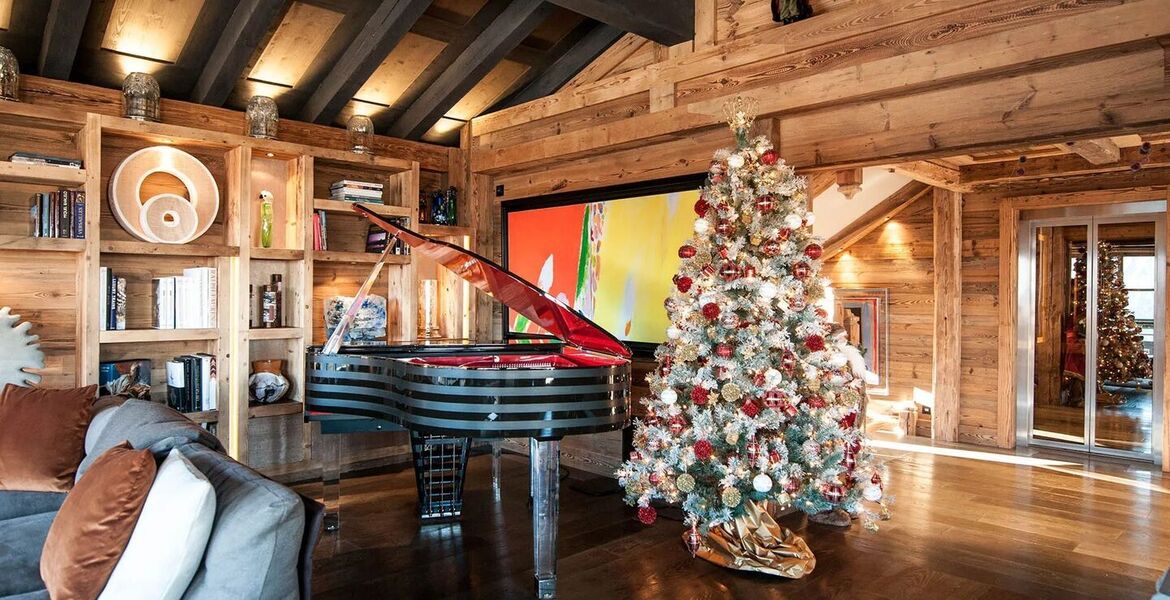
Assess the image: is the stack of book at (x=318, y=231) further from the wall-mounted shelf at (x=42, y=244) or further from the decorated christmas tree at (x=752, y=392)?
the decorated christmas tree at (x=752, y=392)

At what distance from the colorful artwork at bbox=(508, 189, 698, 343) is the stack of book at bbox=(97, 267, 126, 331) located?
2.81 m

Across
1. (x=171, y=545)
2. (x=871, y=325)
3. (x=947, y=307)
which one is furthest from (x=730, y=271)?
(x=871, y=325)

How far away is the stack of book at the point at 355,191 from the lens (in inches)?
217

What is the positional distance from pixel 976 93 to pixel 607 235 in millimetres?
2587

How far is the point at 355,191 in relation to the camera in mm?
5547

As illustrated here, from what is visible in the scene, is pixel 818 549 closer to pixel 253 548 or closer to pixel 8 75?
pixel 253 548

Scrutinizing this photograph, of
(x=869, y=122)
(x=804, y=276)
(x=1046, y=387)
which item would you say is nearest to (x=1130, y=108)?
(x=869, y=122)

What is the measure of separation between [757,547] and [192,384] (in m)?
3.58

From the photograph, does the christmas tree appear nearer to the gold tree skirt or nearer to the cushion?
the gold tree skirt

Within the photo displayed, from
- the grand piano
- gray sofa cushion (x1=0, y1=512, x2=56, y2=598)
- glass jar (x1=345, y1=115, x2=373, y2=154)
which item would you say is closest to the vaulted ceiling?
glass jar (x1=345, y1=115, x2=373, y2=154)

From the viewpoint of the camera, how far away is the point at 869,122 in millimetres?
4082

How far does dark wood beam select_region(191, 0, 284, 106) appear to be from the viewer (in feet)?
14.3

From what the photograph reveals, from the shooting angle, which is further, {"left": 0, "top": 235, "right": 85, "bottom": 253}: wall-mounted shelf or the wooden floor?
{"left": 0, "top": 235, "right": 85, "bottom": 253}: wall-mounted shelf

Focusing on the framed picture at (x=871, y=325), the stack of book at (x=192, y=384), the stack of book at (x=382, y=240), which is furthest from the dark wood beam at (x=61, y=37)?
the framed picture at (x=871, y=325)
